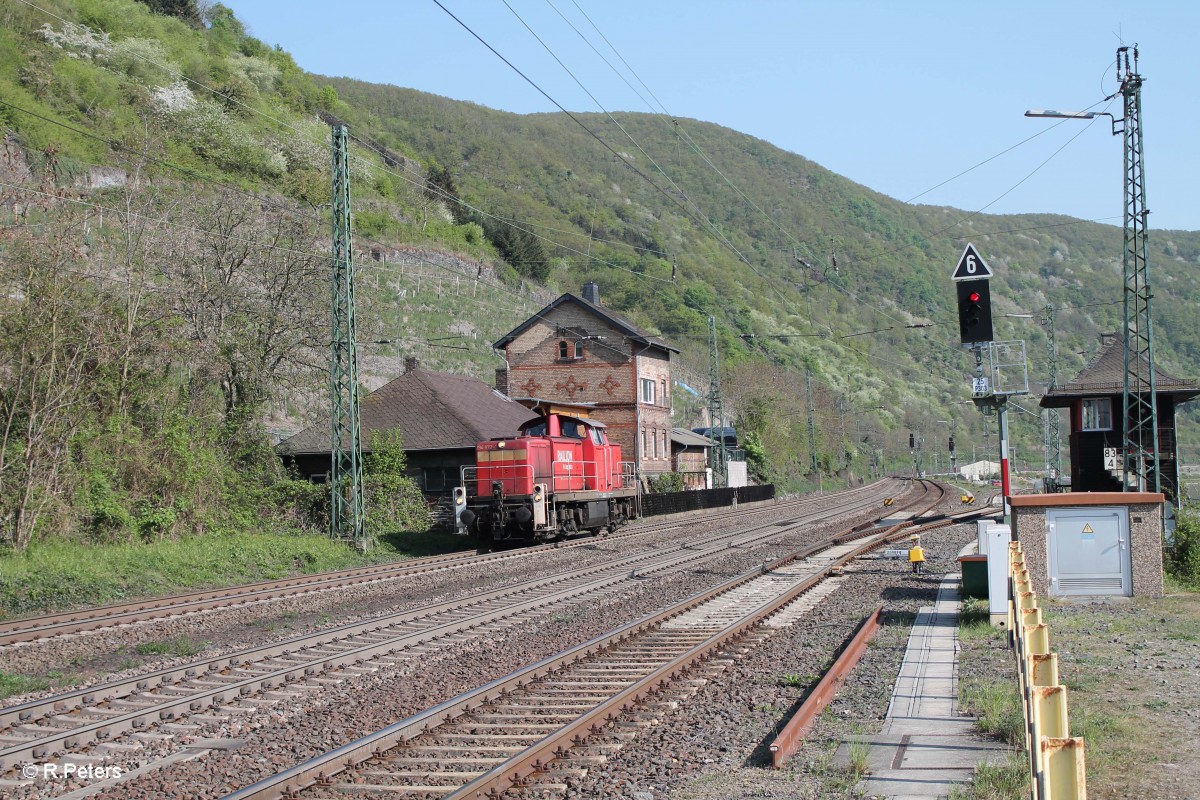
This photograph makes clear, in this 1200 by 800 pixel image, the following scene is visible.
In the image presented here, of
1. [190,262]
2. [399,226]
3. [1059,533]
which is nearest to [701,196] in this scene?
[399,226]

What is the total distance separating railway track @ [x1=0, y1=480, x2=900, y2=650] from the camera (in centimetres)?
1376

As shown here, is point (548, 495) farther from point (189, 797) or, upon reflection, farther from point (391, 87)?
point (391, 87)

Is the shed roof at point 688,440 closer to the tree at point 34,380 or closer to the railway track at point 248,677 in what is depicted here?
the tree at point 34,380

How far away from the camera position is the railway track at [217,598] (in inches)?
542

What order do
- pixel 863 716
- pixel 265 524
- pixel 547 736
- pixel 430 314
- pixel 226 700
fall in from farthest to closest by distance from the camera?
pixel 430 314
pixel 265 524
pixel 226 700
pixel 863 716
pixel 547 736

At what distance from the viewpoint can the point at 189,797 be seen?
254 inches

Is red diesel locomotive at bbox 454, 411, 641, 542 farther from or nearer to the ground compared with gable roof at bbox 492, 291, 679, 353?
nearer to the ground

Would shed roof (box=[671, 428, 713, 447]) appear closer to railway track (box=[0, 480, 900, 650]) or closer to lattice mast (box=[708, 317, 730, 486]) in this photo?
lattice mast (box=[708, 317, 730, 486])

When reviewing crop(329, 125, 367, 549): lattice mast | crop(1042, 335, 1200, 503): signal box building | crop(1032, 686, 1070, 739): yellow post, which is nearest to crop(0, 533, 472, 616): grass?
crop(329, 125, 367, 549): lattice mast

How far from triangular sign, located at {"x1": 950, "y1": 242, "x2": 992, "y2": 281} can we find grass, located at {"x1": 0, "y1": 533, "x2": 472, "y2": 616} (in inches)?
577

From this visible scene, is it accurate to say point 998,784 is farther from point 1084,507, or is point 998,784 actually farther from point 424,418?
point 424,418

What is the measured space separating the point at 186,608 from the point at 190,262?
18.1m

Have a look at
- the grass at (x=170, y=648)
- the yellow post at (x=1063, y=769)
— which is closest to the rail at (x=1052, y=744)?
the yellow post at (x=1063, y=769)

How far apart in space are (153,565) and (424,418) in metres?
15.8
